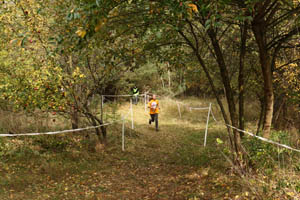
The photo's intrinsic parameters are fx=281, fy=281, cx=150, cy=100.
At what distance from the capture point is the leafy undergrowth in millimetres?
5859

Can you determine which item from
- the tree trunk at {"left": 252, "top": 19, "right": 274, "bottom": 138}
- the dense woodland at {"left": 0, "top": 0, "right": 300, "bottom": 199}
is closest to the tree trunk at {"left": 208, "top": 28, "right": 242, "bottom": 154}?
the dense woodland at {"left": 0, "top": 0, "right": 300, "bottom": 199}

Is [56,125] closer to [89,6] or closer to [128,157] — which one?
[128,157]

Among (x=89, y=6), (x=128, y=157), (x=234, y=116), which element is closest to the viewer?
(x=89, y=6)

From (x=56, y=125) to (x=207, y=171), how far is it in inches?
235

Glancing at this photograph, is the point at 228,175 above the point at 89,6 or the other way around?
the other way around

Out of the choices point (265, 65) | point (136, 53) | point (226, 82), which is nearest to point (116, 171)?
point (136, 53)

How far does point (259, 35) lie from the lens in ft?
19.0

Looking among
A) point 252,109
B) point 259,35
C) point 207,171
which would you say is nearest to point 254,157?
point 207,171

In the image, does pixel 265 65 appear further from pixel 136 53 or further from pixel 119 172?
pixel 119 172

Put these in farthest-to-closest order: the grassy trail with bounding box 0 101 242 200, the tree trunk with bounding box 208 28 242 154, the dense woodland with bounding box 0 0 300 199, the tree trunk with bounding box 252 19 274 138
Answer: the tree trunk with bounding box 208 28 242 154, the grassy trail with bounding box 0 101 242 200, the tree trunk with bounding box 252 19 274 138, the dense woodland with bounding box 0 0 300 199

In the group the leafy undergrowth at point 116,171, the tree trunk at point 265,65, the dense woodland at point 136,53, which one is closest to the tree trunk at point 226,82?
the dense woodland at point 136,53

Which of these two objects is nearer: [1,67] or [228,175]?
[228,175]

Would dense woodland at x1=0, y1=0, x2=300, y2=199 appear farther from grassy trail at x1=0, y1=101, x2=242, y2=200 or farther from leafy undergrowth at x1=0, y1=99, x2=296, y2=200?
grassy trail at x1=0, y1=101, x2=242, y2=200

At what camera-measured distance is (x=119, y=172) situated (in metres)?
7.87
